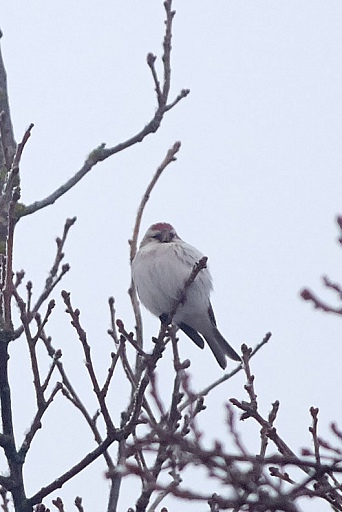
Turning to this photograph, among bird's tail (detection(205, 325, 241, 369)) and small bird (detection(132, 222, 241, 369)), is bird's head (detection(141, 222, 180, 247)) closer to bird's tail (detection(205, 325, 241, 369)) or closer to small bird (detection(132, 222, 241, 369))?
small bird (detection(132, 222, 241, 369))

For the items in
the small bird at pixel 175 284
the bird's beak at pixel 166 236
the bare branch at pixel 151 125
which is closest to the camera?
the bare branch at pixel 151 125

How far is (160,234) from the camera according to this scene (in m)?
6.64

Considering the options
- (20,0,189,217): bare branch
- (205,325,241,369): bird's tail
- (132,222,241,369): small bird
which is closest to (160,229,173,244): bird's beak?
(132,222,241,369): small bird

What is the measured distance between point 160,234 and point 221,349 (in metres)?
0.95

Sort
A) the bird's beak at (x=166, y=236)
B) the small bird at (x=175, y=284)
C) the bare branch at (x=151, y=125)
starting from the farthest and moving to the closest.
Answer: the bird's beak at (x=166, y=236)
the small bird at (x=175, y=284)
the bare branch at (x=151, y=125)

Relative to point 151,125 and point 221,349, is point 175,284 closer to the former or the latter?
point 221,349

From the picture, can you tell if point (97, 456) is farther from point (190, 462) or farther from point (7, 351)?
point (190, 462)

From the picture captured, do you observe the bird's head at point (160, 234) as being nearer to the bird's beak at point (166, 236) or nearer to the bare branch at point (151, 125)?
the bird's beak at point (166, 236)

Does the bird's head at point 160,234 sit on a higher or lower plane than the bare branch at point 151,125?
higher

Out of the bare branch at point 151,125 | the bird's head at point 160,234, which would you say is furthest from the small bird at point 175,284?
the bare branch at point 151,125

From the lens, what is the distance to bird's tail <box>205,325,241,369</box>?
6.60 m

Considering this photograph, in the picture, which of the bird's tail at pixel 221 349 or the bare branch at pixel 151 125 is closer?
the bare branch at pixel 151 125

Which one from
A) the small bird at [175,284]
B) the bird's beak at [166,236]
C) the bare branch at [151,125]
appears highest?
the bird's beak at [166,236]

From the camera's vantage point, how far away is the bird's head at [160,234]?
6.60 meters
